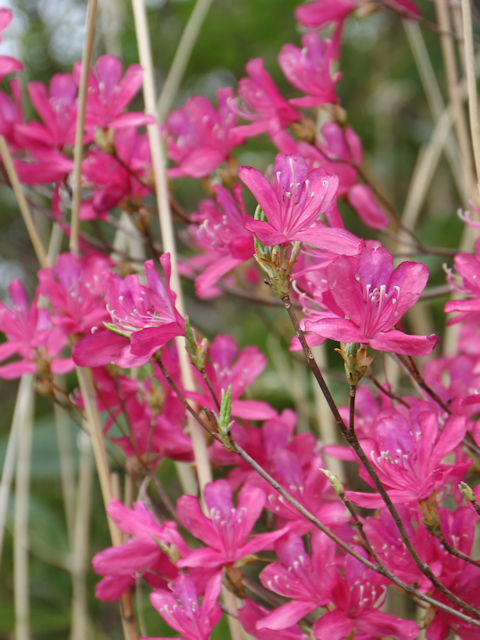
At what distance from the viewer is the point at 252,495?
0.49 metres

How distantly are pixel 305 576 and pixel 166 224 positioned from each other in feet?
0.87

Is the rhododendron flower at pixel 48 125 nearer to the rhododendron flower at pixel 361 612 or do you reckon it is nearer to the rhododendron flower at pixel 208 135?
the rhododendron flower at pixel 208 135

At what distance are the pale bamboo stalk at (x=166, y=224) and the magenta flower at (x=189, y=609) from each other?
0.07 meters

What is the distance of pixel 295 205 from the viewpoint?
421 mm

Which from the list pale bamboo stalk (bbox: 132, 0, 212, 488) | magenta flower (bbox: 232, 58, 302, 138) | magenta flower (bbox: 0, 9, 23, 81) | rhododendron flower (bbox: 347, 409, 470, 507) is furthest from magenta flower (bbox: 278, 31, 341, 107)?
rhododendron flower (bbox: 347, 409, 470, 507)

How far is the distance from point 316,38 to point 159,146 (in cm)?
19

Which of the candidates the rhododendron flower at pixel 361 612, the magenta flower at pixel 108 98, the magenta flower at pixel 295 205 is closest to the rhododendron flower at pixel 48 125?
the magenta flower at pixel 108 98

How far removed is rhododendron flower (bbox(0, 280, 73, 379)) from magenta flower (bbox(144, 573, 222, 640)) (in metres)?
0.19

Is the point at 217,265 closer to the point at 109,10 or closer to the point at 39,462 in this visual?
the point at 109,10

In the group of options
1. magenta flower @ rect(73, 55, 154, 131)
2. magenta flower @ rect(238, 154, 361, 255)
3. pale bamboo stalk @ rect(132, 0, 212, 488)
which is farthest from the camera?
magenta flower @ rect(73, 55, 154, 131)

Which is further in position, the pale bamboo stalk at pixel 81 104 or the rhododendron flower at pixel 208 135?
the rhododendron flower at pixel 208 135

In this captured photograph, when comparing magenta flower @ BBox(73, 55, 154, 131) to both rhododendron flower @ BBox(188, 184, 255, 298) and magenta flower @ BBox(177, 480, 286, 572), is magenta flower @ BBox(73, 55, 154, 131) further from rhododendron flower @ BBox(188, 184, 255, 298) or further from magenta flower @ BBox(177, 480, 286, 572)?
magenta flower @ BBox(177, 480, 286, 572)

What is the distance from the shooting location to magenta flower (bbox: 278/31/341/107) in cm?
67

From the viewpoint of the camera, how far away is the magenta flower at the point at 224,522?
0.48m
